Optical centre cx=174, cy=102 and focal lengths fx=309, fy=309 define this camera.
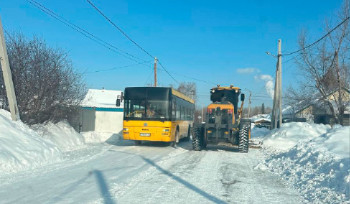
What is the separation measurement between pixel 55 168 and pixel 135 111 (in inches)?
271

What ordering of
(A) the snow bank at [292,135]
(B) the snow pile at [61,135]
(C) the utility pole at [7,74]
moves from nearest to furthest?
(C) the utility pole at [7,74] < (B) the snow pile at [61,135] < (A) the snow bank at [292,135]

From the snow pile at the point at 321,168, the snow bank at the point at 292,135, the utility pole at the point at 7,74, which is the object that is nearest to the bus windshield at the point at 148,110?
the utility pole at the point at 7,74

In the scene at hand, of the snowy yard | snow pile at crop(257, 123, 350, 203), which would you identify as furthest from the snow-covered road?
snow pile at crop(257, 123, 350, 203)

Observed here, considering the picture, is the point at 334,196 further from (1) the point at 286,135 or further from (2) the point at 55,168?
(1) the point at 286,135

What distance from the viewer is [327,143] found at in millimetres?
10453

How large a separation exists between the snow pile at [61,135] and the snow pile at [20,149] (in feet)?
9.72

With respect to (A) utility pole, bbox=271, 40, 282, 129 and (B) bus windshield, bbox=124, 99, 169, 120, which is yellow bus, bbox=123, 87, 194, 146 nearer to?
(B) bus windshield, bbox=124, 99, 169, 120

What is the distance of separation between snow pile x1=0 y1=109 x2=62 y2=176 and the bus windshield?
4.90 meters

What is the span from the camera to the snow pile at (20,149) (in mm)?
8805

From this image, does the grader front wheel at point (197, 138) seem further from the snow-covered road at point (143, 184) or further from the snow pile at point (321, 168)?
the snow pile at point (321, 168)

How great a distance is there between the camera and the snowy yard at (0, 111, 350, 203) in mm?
6355

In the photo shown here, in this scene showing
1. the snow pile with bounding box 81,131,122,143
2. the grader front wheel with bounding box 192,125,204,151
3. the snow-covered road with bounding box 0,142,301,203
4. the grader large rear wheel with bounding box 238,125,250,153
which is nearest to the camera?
the snow-covered road with bounding box 0,142,301,203

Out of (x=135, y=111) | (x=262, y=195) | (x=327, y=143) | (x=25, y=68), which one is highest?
(x=25, y=68)

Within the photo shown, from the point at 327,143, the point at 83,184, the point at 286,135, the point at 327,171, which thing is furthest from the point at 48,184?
the point at 286,135
